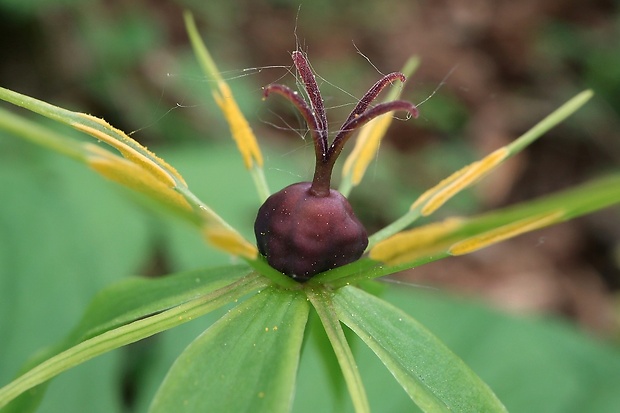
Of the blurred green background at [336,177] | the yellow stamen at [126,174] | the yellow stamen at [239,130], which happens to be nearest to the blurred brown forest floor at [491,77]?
the blurred green background at [336,177]

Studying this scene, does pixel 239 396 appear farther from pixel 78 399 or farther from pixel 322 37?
pixel 322 37

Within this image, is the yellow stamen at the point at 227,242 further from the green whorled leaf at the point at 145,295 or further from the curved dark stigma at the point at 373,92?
the curved dark stigma at the point at 373,92

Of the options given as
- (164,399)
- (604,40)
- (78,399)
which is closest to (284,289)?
(164,399)

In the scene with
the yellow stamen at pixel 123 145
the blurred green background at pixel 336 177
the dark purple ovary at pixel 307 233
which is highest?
the blurred green background at pixel 336 177

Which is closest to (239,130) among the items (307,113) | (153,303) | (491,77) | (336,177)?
(307,113)

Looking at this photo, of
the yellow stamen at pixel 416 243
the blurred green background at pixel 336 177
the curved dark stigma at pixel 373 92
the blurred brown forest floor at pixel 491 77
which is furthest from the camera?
the blurred brown forest floor at pixel 491 77

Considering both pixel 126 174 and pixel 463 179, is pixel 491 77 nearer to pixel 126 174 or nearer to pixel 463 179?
pixel 463 179

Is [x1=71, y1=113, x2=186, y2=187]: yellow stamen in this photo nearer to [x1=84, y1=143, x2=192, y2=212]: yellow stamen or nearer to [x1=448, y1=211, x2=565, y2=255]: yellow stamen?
[x1=84, y1=143, x2=192, y2=212]: yellow stamen
